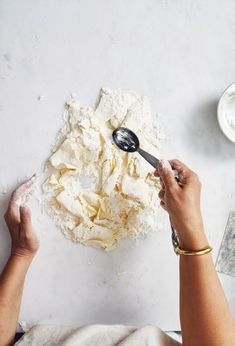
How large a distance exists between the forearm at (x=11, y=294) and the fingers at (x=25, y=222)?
73 mm

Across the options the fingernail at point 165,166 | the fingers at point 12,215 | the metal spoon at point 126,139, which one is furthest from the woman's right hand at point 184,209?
the fingers at point 12,215

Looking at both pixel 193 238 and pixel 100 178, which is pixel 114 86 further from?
pixel 193 238

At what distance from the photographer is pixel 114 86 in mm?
978

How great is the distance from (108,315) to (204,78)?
0.72m

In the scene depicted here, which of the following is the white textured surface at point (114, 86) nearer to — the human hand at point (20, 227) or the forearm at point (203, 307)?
the human hand at point (20, 227)

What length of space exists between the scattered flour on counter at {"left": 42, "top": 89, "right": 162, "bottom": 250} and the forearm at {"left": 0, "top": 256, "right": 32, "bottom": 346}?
0.48ft

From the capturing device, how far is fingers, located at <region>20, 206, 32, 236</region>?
91 cm

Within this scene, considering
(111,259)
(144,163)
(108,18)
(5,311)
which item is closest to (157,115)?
(144,163)

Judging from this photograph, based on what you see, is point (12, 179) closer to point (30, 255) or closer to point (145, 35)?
point (30, 255)

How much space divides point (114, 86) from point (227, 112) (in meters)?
0.32

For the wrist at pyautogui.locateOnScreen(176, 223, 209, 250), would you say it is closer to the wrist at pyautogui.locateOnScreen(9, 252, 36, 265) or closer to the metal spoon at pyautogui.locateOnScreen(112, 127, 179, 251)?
the metal spoon at pyautogui.locateOnScreen(112, 127, 179, 251)

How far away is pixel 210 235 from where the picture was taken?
1021 millimetres

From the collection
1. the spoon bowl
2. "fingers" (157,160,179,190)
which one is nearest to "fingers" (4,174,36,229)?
the spoon bowl

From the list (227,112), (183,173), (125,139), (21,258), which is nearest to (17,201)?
(21,258)
